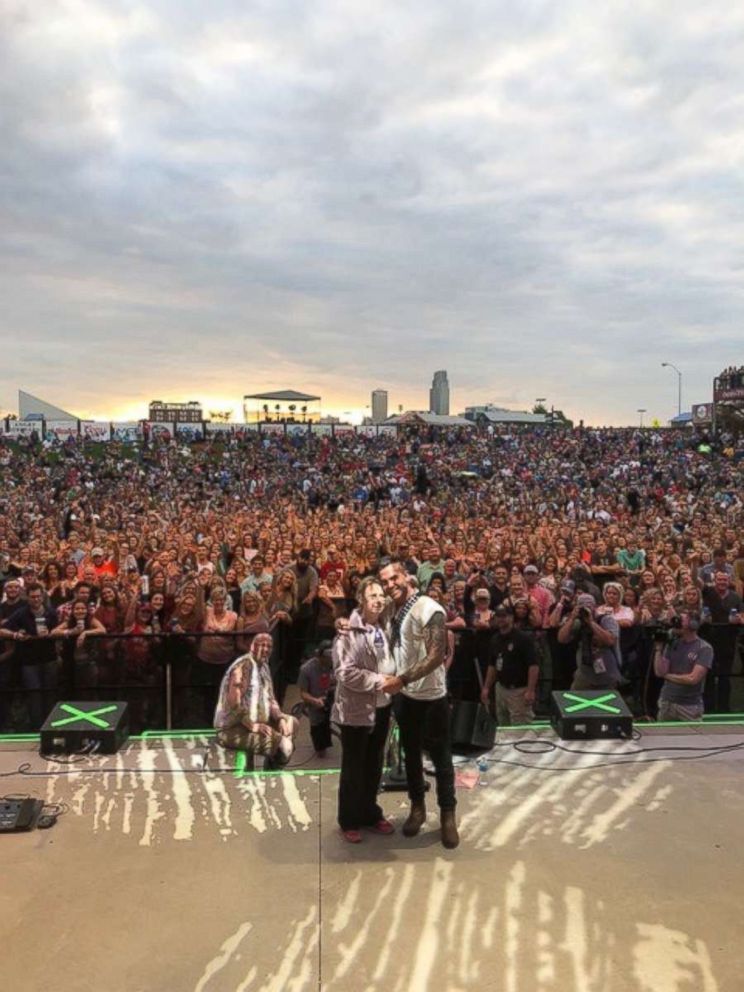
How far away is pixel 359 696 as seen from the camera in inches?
168

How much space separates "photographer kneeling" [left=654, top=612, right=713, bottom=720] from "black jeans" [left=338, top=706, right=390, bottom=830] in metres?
3.11

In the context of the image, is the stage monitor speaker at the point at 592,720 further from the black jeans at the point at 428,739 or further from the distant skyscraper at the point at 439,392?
the distant skyscraper at the point at 439,392

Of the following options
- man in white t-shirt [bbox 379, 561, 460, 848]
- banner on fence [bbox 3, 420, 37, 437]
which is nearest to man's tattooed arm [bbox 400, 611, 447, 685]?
man in white t-shirt [bbox 379, 561, 460, 848]

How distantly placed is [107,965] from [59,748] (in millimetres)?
2660

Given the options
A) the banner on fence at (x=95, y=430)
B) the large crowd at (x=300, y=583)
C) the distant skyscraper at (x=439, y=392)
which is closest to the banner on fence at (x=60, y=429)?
the banner on fence at (x=95, y=430)

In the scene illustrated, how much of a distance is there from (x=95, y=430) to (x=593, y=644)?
1357 inches

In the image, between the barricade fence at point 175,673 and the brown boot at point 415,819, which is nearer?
the brown boot at point 415,819

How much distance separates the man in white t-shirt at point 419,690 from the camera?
165 inches

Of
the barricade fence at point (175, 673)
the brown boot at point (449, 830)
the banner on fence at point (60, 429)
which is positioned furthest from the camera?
the banner on fence at point (60, 429)

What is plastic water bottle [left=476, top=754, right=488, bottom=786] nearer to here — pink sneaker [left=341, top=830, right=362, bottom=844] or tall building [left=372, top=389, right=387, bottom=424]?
pink sneaker [left=341, top=830, right=362, bottom=844]

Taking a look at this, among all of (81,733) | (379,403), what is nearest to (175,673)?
(81,733)

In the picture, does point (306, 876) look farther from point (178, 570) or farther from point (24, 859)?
point (178, 570)

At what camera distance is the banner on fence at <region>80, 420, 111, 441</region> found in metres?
36.5

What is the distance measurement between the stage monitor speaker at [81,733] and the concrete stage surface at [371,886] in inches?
9.2
